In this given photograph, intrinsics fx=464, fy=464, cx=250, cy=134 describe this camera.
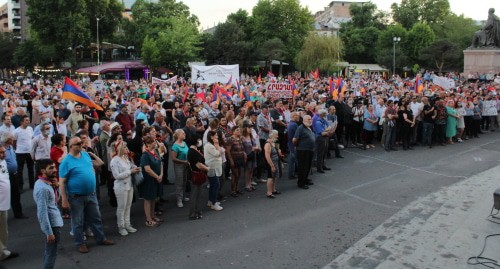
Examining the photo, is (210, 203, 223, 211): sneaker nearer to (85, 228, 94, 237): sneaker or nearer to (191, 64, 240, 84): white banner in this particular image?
(85, 228, 94, 237): sneaker

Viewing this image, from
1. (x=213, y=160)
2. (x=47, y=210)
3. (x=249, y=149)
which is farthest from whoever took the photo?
(x=249, y=149)

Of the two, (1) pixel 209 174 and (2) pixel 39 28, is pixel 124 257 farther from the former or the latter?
(2) pixel 39 28

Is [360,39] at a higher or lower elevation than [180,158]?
higher

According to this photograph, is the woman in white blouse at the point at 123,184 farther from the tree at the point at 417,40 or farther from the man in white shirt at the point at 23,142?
the tree at the point at 417,40

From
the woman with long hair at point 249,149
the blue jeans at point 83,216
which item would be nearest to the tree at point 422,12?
the woman with long hair at point 249,149

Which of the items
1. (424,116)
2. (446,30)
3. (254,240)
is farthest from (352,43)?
(254,240)

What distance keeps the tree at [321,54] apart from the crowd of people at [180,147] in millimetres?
43011

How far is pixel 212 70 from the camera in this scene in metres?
22.2

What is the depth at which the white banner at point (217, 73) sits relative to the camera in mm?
22094

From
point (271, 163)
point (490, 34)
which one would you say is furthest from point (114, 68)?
point (271, 163)

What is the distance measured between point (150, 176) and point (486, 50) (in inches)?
1289

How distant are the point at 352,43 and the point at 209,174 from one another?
78578 mm

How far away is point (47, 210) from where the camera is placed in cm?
590

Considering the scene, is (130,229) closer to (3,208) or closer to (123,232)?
(123,232)
